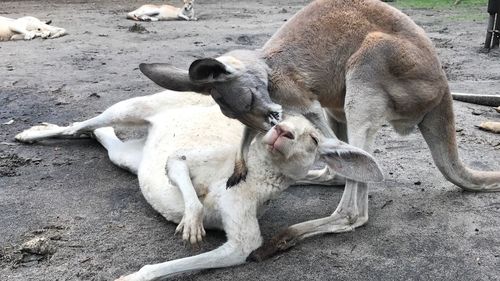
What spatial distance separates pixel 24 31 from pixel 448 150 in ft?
22.0

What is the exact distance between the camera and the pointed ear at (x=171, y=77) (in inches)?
89.7

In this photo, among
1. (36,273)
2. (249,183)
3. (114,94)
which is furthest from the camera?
(114,94)

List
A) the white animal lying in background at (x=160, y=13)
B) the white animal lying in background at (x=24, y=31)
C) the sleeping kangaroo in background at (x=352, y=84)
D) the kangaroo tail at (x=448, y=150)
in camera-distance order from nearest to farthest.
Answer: the sleeping kangaroo in background at (x=352, y=84), the kangaroo tail at (x=448, y=150), the white animal lying in background at (x=24, y=31), the white animal lying in background at (x=160, y=13)

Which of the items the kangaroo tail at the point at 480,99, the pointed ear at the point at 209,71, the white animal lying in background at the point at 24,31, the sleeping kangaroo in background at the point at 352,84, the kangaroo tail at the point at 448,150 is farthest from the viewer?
the white animal lying in background at the point at 24,31

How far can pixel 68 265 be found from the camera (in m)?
2.25

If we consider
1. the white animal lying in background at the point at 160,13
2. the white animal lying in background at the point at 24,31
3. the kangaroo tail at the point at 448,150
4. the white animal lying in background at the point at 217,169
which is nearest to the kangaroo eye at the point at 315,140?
the white animal lying in background at the point at 217,169

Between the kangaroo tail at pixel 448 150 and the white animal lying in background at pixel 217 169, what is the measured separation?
0.68m

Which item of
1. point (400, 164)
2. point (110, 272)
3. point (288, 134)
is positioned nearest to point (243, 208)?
point (288, 134)

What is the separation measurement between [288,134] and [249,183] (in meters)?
0.30

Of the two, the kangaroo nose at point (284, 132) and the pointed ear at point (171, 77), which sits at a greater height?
the pointed ear at point (171, 77)

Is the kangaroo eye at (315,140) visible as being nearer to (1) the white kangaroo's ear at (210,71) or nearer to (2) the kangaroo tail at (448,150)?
(1) the white kangaroo's ear at (210,71)

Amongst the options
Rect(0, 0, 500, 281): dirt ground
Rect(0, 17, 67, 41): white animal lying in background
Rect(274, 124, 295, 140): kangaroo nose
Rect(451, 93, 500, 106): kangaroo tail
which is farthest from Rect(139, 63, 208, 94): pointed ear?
Rect(0, 17, 67, 41): white animal lying in background

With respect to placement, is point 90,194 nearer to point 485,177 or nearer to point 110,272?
point 110,272

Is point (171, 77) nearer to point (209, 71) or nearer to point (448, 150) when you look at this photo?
point (209, 71)
